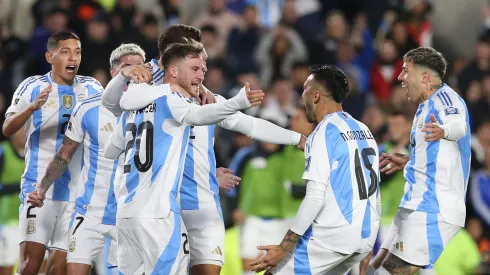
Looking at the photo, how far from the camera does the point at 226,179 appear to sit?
831 cm

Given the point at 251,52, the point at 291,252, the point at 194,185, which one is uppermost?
the point at 251,52

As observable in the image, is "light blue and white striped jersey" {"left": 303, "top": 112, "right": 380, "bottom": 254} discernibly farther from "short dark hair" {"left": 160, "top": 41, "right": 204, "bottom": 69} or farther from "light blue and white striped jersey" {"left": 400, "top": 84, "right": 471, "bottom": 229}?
"short dark hair" {"left": 160, "top": 41, "right": 204, "bottom": 69}

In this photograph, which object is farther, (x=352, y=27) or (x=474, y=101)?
(x=352, y=27)

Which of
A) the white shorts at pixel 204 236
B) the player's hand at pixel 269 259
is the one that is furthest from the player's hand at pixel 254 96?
the white shorts at pixel 204 236

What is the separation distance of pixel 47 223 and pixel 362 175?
2968mm

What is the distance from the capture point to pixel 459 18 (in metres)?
17.3

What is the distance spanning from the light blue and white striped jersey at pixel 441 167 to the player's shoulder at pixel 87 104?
2744 mm

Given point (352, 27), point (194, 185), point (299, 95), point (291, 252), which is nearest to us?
point (291, 252)

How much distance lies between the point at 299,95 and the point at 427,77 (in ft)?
23.3

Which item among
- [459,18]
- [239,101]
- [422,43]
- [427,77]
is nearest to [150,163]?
[239,101]

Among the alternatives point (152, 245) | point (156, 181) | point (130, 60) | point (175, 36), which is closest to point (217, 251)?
point (152, 245)

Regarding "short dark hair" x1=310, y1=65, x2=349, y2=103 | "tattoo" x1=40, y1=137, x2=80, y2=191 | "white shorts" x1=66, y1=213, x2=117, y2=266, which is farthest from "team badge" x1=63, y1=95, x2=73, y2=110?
"short dark hair" x1=310, y1=65, x2=349, y2=103

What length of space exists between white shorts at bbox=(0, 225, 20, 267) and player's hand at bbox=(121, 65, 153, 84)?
457cm

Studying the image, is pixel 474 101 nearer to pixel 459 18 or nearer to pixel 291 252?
pixel 459 18
